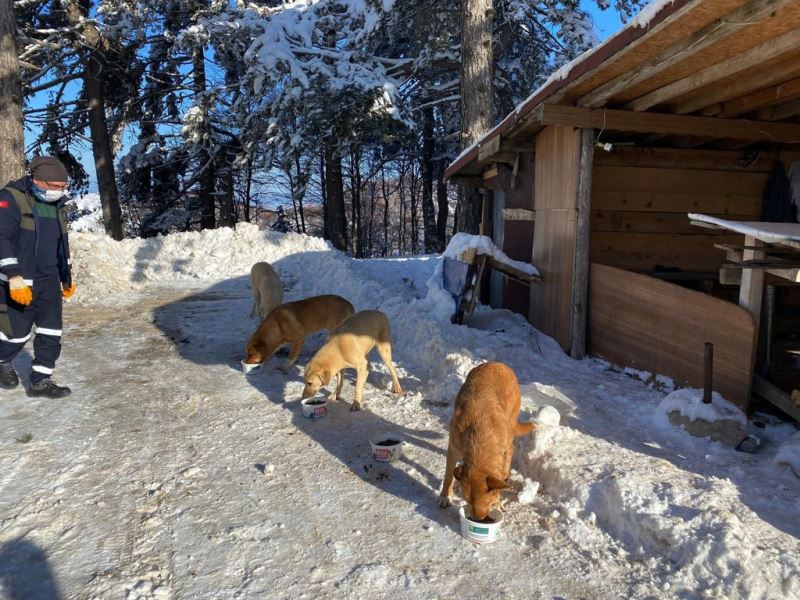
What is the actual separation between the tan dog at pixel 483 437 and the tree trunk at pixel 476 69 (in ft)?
32.6

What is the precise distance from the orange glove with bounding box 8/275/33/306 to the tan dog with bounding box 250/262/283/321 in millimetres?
3859

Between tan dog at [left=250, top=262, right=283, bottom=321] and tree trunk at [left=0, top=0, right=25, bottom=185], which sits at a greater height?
tree trunk at [left=0, top=0, right=25, bottom=185]

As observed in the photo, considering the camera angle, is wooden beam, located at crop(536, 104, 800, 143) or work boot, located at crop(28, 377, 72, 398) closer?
work boot, located at crop(28, 377, 72, 398)

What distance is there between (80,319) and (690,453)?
32.0ft

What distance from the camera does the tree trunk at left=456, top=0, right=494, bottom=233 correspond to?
12.2 metres

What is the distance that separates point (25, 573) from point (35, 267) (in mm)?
3357

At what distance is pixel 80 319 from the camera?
31.1ft

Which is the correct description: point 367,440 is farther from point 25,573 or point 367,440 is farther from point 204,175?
point 204,175

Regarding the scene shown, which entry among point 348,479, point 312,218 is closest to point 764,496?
point 348,479

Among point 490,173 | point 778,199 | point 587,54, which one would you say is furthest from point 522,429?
point 490,173

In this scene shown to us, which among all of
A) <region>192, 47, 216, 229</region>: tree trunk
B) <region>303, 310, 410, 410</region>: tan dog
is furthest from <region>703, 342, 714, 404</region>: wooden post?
<region>192, 47, 216, 229</region>: tree trunk

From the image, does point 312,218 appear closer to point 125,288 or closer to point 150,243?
point 150,243

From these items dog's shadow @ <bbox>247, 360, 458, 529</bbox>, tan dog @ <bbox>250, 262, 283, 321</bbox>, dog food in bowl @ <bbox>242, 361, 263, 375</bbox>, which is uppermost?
tan dog @ <bbox>250, 262, 283, 321</bbox>

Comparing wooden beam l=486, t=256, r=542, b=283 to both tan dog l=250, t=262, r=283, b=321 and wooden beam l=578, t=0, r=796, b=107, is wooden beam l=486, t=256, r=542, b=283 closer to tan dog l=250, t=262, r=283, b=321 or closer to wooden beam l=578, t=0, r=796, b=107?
wooden beam l=578, t=0, r=796, b=107
